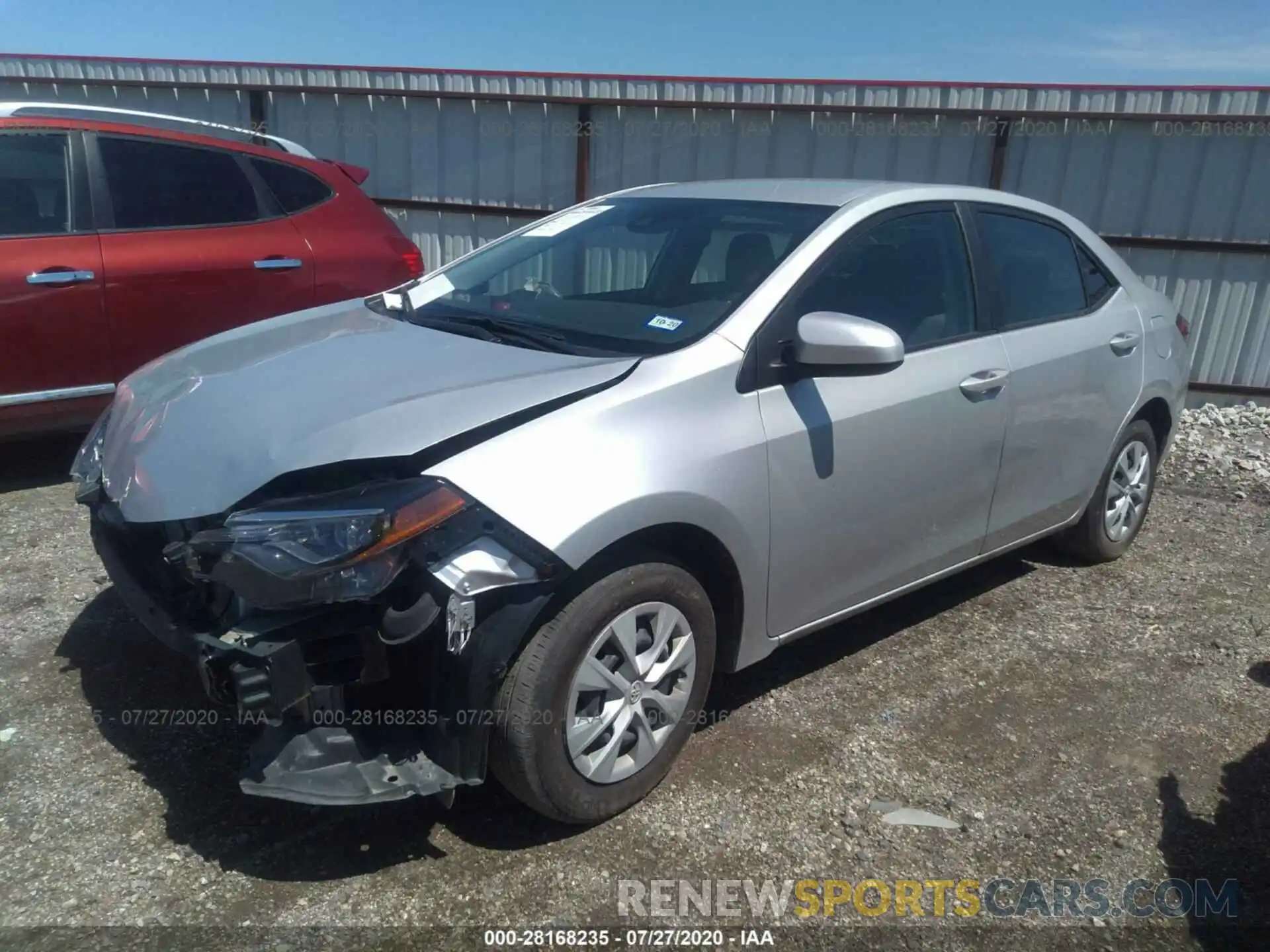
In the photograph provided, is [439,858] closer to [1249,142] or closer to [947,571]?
[947,571]

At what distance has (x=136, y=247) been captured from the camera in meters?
4.79

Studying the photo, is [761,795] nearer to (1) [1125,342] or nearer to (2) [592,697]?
(2) [592,697]

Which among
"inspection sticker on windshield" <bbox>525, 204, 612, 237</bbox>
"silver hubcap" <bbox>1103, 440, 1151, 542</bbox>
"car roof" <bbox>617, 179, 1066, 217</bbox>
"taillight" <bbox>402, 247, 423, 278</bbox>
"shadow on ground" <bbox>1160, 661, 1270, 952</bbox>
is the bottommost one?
Result: "shadow on ground" <bbox>1160, 661, 1270, 952</bbox>

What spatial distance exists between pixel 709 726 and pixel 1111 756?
127 cm

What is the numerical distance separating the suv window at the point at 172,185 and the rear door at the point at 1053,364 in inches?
147

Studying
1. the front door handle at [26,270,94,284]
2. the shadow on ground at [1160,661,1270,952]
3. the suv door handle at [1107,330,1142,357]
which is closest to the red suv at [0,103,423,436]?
the front door handle at [26,270,94,284]

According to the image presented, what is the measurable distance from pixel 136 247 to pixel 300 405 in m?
2.82

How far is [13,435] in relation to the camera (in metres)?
4.61

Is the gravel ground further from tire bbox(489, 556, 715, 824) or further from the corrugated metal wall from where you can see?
the corrugated metal wall

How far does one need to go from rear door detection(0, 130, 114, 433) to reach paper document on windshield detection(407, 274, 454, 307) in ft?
6.17

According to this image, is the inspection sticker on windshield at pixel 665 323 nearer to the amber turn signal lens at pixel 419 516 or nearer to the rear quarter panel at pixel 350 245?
the amber turn signal lens at pixel 419 516

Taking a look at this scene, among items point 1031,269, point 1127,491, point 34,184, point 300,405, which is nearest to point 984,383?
point 1031,269

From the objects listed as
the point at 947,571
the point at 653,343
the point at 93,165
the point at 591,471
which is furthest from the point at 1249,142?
the point at 93,165

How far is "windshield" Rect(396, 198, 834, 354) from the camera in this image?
119 inches
